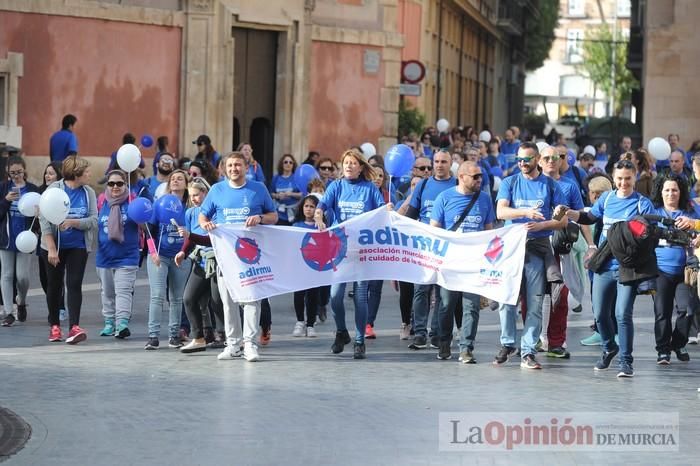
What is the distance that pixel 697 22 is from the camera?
39000mm

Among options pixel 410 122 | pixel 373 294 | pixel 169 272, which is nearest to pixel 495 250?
pixel 373 294

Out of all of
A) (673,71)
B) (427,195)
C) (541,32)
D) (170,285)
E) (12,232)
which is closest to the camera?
(170,285)

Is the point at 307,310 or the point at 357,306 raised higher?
the point at 357,306

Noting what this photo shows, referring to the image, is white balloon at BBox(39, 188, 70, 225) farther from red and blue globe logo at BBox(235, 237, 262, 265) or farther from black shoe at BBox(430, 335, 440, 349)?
black shoe at BBox(430, 335, 440, 349)

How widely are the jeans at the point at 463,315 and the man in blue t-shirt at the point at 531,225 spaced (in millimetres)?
239

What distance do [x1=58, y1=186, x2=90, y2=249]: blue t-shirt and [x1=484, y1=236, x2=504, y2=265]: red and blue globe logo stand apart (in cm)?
361

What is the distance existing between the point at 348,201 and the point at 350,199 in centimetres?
3

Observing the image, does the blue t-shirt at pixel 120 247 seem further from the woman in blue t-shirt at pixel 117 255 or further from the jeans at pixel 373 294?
the jeans at pixel 373 294

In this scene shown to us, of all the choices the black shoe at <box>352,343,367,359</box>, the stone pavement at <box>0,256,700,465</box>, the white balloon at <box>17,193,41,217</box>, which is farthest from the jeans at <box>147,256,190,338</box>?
the black shoe at <box>352,343,367,359</box>

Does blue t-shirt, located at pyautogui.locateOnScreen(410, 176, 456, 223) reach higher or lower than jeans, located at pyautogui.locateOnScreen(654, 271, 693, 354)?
higher

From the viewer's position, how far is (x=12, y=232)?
596 inches

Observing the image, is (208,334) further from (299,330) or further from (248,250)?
(299,330)

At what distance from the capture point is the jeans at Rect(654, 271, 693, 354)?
42.8ft

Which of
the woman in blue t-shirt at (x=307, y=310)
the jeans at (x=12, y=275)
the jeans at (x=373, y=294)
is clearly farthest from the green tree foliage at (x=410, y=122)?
the jeans at (x=373, y=294)
